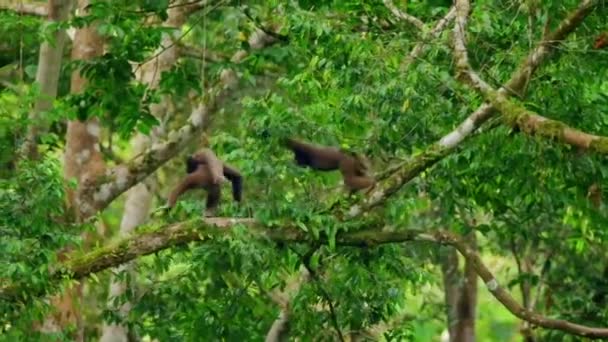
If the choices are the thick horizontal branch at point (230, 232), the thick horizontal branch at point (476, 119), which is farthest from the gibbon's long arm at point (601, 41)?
the thick horizontal branch at point (230, 232)

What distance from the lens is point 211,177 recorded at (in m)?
9.27

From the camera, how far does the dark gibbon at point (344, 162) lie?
9.04 m

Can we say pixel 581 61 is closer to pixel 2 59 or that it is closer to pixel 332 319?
pixel 332 319

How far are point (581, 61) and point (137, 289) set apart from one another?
168 inches

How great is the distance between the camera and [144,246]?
8.27m

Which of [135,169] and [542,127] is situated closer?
[542,127]

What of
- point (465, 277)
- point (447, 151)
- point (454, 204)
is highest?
point (447, 151)

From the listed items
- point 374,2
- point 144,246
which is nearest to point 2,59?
point 374,2

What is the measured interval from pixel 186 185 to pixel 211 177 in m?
0.41

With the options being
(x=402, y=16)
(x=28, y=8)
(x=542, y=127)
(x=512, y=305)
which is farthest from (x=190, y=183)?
(x=28, y=8)

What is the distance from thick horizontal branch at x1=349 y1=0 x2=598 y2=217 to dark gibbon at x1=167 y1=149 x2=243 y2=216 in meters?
1.46

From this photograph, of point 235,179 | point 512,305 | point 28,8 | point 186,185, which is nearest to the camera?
point 512,305

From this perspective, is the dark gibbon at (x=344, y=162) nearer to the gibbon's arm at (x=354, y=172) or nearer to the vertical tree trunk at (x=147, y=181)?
the gibbon's arm at (x=354, y=172)

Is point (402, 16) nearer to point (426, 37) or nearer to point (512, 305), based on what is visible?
point (426, 37)
